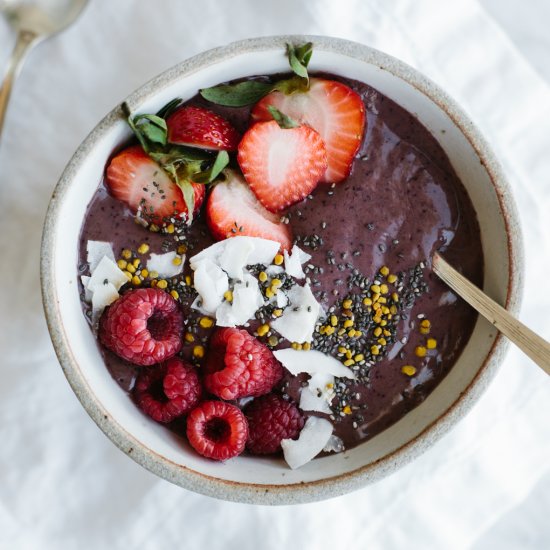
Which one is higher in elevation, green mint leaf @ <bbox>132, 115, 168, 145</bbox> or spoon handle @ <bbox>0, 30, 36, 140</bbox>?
green mint leaf @ <bbox>132, 115, 168, 145</bbox>

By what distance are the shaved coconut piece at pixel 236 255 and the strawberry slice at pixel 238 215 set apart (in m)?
0.03

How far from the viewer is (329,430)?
1808mm

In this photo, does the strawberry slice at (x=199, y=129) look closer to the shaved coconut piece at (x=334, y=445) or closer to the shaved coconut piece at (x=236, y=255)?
the shaved coconut piece at (x=236, y=255)

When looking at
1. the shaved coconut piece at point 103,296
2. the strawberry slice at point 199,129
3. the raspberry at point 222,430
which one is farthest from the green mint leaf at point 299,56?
the raspberry at point 222,430

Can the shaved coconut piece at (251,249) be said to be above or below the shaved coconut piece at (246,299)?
above

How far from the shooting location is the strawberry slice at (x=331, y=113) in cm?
173

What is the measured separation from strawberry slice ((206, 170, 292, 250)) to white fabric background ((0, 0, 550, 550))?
491 mm

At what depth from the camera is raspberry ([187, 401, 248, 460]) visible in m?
1.71

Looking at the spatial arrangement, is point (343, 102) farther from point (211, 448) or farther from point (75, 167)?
point (211, 448)

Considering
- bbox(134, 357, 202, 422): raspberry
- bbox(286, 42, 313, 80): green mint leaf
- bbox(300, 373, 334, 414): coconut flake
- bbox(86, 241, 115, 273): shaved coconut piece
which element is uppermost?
bbox(286, 42, 313, 80): green mint leaf

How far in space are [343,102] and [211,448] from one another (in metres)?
0.84

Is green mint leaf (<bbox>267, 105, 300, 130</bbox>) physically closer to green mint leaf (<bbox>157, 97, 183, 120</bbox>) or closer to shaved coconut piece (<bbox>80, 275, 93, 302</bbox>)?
green mint leaf (<bbox>157, 97, 183, 120</bbox>)

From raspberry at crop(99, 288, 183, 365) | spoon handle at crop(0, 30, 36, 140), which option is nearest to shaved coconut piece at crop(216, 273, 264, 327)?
raspberry at crop(99, 288, 183, 365)

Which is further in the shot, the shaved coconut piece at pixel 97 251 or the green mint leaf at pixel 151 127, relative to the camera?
the shaved coconut piece at pixel 97 251
